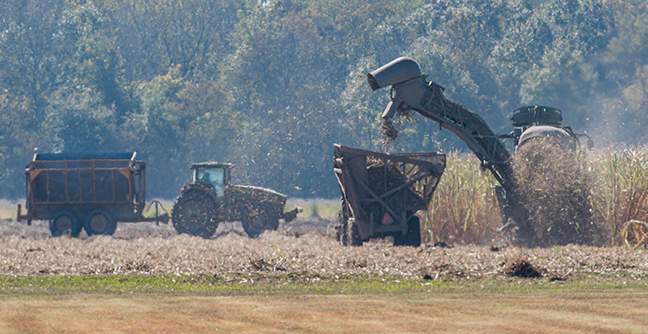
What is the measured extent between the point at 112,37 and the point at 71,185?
4028cm

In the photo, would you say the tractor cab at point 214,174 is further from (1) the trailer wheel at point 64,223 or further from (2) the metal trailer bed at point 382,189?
(2) the metal trailer bed at point 382,189

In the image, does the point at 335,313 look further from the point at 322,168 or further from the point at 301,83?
the point at 301,83

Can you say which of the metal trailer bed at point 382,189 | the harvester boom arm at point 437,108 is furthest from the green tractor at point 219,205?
the harvester boom arm at point 437,108

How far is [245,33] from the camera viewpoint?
192 ft

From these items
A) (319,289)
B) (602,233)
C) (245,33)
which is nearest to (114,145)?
(245,33)

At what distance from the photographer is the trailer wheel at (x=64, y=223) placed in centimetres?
2406

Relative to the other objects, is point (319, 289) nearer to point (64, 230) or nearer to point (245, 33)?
point (64, 230)

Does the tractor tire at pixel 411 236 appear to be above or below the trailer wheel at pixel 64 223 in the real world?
below

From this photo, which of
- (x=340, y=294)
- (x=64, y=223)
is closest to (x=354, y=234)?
(x=340, y=294)

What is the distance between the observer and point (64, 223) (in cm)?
2412

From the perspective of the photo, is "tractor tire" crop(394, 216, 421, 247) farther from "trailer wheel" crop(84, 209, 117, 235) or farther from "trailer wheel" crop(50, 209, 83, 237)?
"trailer wheel" crop(50, 209, 83, 237)

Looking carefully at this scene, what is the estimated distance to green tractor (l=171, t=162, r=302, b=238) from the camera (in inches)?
933

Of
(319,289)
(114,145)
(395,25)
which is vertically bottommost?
(319,289)

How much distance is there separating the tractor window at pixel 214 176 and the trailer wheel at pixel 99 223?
296 centimetres
